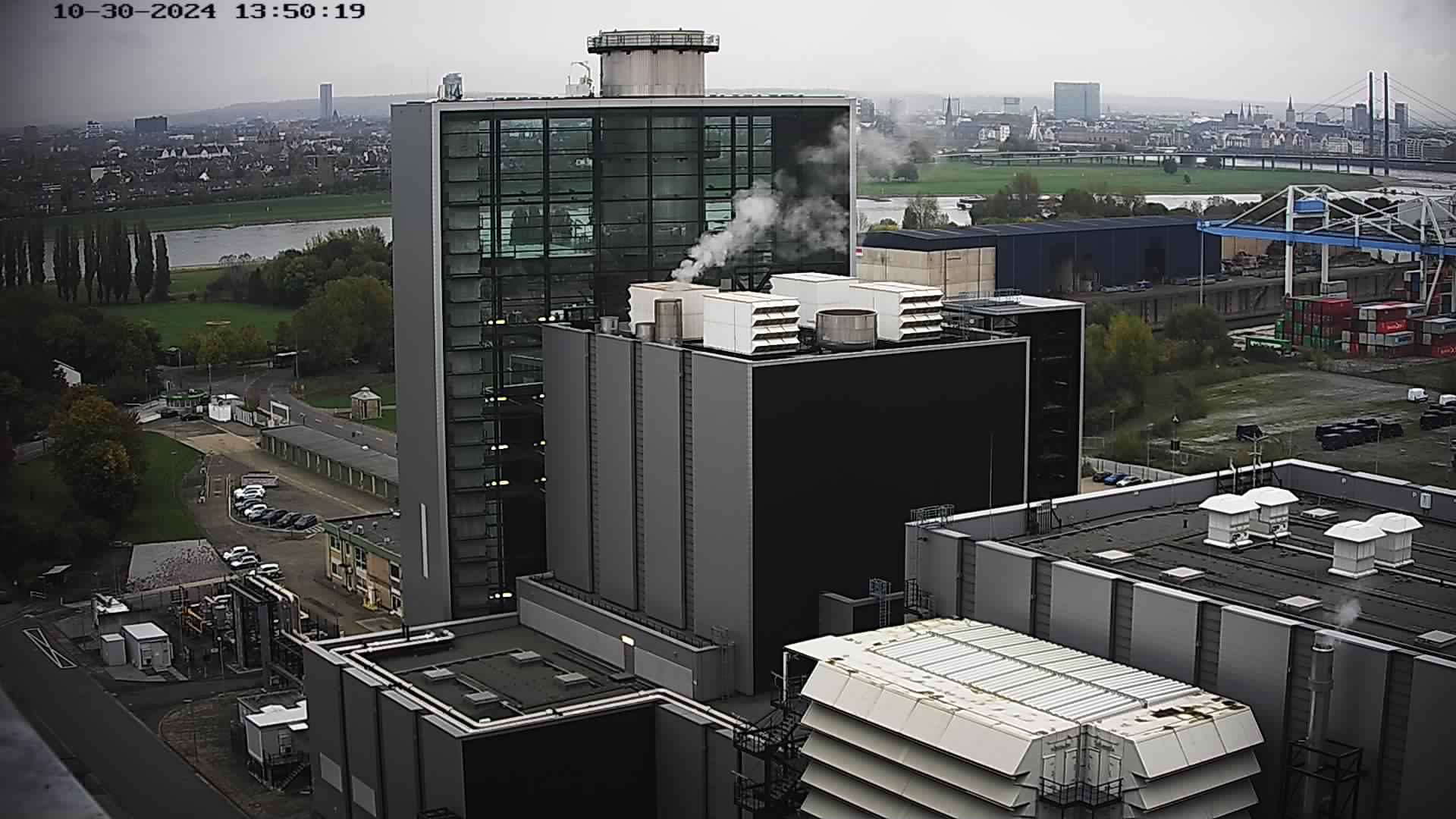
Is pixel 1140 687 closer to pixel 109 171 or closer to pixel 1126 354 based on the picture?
pixel 109 171

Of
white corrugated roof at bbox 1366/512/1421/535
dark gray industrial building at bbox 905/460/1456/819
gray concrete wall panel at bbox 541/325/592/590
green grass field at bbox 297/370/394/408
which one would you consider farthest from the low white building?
green grass field at bbox 297/370/394/408

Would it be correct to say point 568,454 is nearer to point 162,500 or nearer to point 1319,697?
point 1319,697

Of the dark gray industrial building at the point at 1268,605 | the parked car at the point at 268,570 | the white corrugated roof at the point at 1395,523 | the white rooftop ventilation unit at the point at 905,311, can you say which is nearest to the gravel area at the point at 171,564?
the parked car at the point at 268,570

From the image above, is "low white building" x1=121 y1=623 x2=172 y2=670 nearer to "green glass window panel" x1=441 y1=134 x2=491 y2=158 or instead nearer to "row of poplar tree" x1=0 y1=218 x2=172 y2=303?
"row of poplar tree" x1=0 y1=218 x2=172 y2=303

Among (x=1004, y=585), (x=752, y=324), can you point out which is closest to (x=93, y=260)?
(x=752, y=324)

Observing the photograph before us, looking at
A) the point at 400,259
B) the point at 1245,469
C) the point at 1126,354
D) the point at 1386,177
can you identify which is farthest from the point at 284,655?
the point at 1126,354
